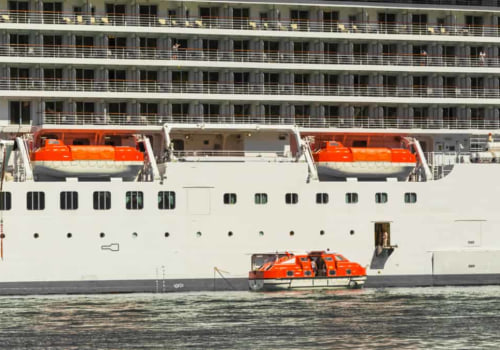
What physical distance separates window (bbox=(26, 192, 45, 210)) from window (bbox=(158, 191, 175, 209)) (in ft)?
16.7

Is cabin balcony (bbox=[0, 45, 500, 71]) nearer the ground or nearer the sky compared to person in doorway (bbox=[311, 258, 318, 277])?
nearer the sky

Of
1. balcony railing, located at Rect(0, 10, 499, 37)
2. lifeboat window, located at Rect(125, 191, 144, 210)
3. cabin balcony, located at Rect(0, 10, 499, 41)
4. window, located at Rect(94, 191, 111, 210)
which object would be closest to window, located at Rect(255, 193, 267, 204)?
lifeboat window, located at Rect(125, 191, 144, 210)

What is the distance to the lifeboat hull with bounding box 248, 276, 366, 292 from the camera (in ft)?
191

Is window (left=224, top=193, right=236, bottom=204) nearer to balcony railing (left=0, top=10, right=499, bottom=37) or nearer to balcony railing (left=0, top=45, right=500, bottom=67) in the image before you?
balcony railing (left=0, top=45, right=500, bottom=67)

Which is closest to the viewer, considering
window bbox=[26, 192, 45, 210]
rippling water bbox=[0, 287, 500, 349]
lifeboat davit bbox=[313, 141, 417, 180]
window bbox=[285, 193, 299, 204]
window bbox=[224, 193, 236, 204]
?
rippling water bbox=[0, 287, 500, 349]

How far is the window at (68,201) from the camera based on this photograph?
57.4 metres

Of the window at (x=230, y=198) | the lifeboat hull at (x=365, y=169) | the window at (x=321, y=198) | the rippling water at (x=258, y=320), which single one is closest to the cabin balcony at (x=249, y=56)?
the lifeboat hull at (x=365, y=169)

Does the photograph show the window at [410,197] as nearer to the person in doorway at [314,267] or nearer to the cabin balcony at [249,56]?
the person in doorway at [314,267]

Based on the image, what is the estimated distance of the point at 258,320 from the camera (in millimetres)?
47156

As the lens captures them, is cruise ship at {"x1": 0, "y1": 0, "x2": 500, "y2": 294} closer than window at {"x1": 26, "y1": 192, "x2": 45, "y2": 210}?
No

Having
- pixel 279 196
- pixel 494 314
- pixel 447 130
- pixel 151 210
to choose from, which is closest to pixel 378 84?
pixel 447 130

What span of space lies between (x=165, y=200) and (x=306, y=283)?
721cm

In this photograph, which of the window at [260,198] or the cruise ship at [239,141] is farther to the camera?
the window at [260,198]

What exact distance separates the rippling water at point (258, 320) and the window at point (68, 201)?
4090 millimetres
